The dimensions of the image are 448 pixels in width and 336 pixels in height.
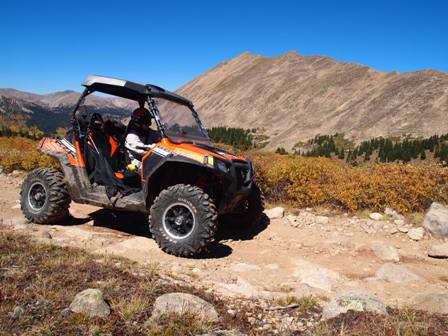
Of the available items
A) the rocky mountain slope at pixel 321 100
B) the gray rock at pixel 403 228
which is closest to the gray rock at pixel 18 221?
the gray rock at pixel 403 228

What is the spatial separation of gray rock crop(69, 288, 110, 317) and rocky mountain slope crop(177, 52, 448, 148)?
139 feet

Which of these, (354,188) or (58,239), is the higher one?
(354,188)

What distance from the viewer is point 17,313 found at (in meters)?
3.05

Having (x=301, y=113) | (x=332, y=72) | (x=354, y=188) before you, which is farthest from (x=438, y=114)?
(x=354, y=188)

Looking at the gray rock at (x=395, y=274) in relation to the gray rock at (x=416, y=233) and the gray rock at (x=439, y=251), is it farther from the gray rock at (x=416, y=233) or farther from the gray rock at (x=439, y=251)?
the gray rock at (x=416, y=233)

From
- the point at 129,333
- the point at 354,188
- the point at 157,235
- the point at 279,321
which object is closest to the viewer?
the point at 129,333

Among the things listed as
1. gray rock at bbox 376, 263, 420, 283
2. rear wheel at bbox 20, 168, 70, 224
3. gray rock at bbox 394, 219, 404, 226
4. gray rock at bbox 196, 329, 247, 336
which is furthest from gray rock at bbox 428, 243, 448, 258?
rear wheel at bbox 20, 168, 70, 224

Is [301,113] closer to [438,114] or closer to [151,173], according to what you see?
[438,114]

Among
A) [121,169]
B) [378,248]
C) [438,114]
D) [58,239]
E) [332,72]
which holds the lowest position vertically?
[58,239]

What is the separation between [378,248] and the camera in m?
6.38

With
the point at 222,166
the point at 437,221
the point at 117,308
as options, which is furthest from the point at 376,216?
the point at 117,308

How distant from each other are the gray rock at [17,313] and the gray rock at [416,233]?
6.38 metres

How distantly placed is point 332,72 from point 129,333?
249ft

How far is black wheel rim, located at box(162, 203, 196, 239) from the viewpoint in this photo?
5895mm
